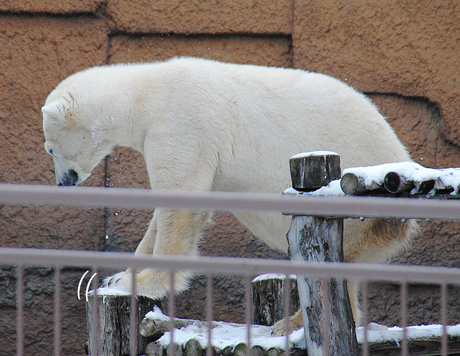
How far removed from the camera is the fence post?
2.64m

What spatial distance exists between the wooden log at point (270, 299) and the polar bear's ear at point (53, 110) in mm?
1495

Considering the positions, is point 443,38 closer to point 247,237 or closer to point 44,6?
point 247,237

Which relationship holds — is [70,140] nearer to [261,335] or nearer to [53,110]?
[53,110]

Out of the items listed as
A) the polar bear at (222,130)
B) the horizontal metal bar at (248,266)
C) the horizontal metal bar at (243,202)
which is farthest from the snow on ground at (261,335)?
the horizontal metal bar at (243,202)

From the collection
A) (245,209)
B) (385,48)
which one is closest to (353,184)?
(245,209)

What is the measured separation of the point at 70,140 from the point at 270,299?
1479 millimetres

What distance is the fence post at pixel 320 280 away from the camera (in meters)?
2.64

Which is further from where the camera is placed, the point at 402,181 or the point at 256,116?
the point at 256,116

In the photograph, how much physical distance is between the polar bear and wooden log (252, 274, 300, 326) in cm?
28

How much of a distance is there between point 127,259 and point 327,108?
185cm

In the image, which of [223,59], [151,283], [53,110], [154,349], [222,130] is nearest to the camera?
[154,349]

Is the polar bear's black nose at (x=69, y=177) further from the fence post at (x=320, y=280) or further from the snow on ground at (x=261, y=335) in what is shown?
the fence post at (x=320, y=280)

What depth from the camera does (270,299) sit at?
3775mm

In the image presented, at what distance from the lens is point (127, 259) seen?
5.96 feet
